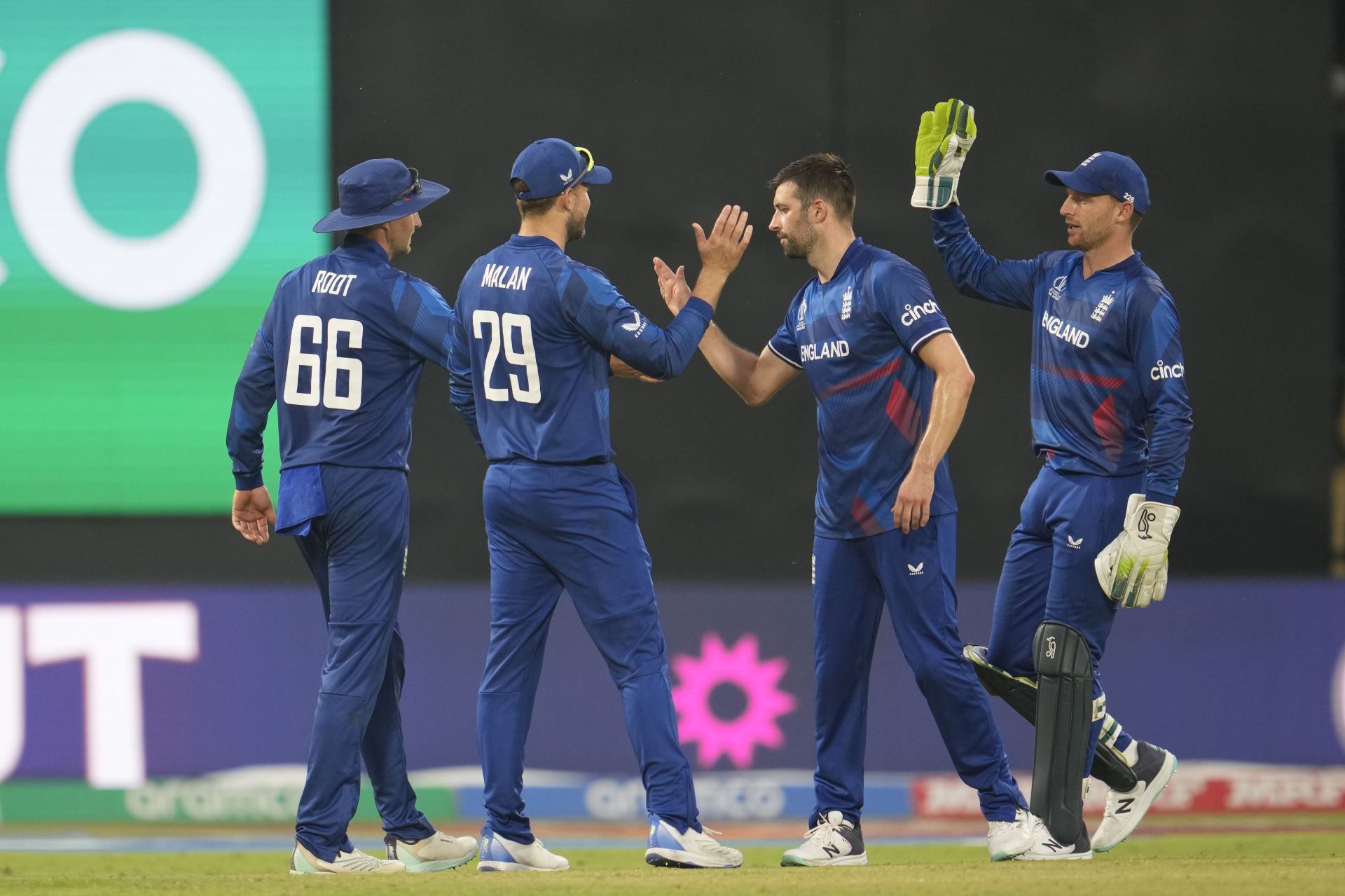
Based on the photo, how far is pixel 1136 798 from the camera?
17.8 ft

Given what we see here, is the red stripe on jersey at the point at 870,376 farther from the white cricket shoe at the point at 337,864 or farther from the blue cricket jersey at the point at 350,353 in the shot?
the white cricket shoe at the point at 337,864

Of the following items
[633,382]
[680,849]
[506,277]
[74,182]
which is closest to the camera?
[680,849]

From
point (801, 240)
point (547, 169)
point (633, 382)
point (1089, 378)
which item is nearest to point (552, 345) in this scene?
point (547, 169)

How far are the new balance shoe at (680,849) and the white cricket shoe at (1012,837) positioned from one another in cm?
Answer: 77

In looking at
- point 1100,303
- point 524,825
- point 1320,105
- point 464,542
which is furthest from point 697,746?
point 1320,105

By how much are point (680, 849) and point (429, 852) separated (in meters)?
0.87

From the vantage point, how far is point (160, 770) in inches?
291

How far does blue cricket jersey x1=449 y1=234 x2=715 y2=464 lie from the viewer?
191 inches

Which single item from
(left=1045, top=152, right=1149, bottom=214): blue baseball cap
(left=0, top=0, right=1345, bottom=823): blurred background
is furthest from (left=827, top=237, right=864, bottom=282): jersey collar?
(left=0, top=0, right=1345, bottom=823): blurred background

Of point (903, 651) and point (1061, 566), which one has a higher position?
point (1061, 566)

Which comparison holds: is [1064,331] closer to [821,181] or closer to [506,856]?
[821,181]

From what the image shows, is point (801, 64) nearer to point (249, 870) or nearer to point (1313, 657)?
point (1313, 657)

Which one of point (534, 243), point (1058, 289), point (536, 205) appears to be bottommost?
point (1058, 289)

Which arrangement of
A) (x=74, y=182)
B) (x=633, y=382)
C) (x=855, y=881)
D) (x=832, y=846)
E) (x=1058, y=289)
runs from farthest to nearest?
(x=633, y=382) < (x=74, y=182) < (x=1058, y=289) < (x=832, y=846) < (x=855, y=881)
